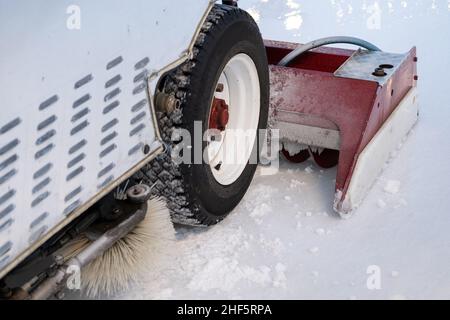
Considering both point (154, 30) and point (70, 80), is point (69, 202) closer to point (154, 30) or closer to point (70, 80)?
point (70, 80)

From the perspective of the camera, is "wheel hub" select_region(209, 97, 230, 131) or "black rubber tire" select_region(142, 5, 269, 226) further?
"wheel hub" select_region(209, 97, 230, 131)

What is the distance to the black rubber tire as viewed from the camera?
218cm

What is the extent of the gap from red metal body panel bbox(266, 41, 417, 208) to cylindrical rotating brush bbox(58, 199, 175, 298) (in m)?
0.76

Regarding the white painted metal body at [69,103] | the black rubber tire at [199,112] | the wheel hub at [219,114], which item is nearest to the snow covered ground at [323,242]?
the black rubber tire at [199,112]

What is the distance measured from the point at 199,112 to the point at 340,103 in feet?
2.50

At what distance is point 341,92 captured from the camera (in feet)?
8.90

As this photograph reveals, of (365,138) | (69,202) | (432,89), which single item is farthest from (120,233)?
(432,89)

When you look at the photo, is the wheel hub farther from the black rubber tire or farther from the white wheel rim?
the black rubber tire

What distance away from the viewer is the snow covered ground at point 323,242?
88.0 inches

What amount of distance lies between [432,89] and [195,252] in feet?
6.88

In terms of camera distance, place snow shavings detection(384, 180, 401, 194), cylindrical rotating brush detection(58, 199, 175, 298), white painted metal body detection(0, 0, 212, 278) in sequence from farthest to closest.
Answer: snow shavings detection(384, 180, 401, 194), cylindrical rotating brush detection(58, 199, 175, 298), white painted metal body detection(0, 0, 212, 278)

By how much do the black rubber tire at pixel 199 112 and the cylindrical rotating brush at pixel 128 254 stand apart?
90 mm

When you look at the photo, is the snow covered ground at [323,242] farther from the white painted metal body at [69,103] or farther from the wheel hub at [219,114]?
the white painted metal body at [69,103]

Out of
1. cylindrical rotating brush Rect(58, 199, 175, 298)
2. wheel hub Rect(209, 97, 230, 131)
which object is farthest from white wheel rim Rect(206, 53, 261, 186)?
cylindrical rotating brush Rect(58, 199, 175, 298)
